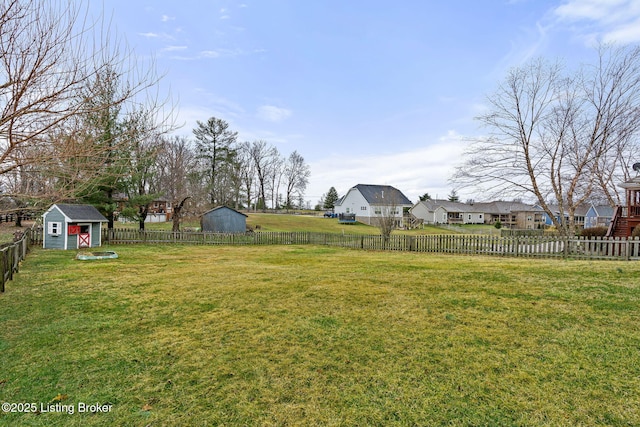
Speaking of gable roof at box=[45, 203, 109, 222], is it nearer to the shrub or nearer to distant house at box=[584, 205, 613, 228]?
the shrub

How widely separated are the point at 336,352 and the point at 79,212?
63.6ft

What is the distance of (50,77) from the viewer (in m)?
3.23

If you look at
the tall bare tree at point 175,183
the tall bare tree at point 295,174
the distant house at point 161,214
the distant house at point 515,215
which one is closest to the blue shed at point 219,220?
the tall bare tree at point 175,183

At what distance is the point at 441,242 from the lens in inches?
664

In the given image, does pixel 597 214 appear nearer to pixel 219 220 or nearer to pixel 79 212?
pixel 219 220

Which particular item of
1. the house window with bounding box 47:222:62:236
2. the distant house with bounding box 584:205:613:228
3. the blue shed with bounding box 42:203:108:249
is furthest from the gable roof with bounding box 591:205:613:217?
the house window with bounding box 47:222:62:236

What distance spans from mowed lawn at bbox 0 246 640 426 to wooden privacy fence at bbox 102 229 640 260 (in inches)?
250

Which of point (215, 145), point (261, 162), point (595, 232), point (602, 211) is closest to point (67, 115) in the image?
point (595, 232)

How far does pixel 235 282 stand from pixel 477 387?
6.43 m

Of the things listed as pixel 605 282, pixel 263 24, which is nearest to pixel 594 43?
pixel 605 282

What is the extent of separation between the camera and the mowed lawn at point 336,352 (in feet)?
9.76

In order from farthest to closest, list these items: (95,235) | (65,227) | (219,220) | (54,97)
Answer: (219,220), (95,235), (65,227), (54,97)

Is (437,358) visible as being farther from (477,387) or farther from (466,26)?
(466,26)

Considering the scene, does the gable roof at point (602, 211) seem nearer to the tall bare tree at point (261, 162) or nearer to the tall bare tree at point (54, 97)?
the tall bare tree at point (261, 162)
